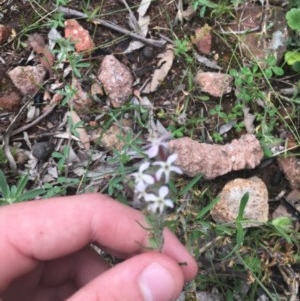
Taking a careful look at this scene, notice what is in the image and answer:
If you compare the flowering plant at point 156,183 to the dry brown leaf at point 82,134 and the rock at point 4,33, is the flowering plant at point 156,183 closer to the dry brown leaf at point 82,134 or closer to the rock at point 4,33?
the dry brown leaf at point 82,134

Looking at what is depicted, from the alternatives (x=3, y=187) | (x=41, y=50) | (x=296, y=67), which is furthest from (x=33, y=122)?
(x=296, y=67)

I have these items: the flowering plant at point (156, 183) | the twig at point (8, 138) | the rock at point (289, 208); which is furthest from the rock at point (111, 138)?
the flowering plant at point (156, 183)

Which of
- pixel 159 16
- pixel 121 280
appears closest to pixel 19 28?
pixel 159 16

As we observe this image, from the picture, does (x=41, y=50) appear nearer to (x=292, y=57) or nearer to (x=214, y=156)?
(x=214, y=156)

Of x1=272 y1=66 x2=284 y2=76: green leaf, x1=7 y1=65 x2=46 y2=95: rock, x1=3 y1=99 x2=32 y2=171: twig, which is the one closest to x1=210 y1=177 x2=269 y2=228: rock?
x1=272 y1=66 x2=284 y2=76: green leaf

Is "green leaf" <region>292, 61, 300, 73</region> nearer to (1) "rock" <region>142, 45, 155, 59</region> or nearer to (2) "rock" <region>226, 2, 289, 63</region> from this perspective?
(2) "rock" <region>226, 2, 289, 63</region>

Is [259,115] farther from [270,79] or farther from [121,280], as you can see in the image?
[121,280]
